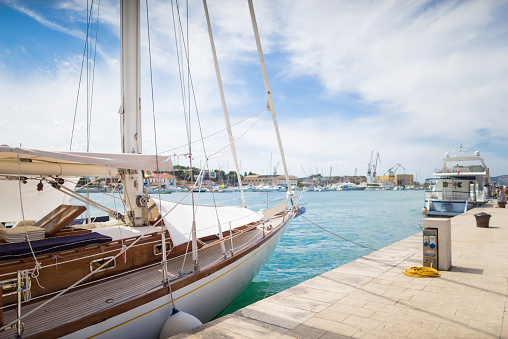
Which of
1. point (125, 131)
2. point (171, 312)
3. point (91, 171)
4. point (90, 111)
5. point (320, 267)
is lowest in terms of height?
point (320, 267)

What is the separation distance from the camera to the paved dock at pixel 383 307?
4.14 metres

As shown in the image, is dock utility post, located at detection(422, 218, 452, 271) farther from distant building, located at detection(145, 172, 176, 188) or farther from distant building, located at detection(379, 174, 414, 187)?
distant building, located at detection(379, 174, 414, 187)

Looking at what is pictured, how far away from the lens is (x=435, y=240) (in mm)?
6973

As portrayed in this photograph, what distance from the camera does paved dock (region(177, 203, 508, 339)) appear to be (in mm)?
4145

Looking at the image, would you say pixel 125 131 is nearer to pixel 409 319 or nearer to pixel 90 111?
pixel 90 111

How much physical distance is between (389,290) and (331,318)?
1896 mm

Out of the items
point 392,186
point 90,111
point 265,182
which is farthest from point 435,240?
point 392,186

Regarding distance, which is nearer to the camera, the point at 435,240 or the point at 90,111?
the point at 435,240

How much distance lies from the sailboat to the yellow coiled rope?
12.1 feet

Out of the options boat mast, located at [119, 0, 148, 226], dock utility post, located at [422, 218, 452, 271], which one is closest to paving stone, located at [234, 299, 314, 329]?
boat mast, located at [119, 0, 148, 226]

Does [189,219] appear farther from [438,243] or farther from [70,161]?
[438,243]

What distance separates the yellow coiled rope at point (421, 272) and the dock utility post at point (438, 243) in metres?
0.27

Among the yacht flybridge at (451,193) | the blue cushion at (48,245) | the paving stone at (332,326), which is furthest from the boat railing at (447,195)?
the blue cushion at (48,245)

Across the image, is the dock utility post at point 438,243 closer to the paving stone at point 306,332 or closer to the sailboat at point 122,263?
the sailboat at point 122,263
